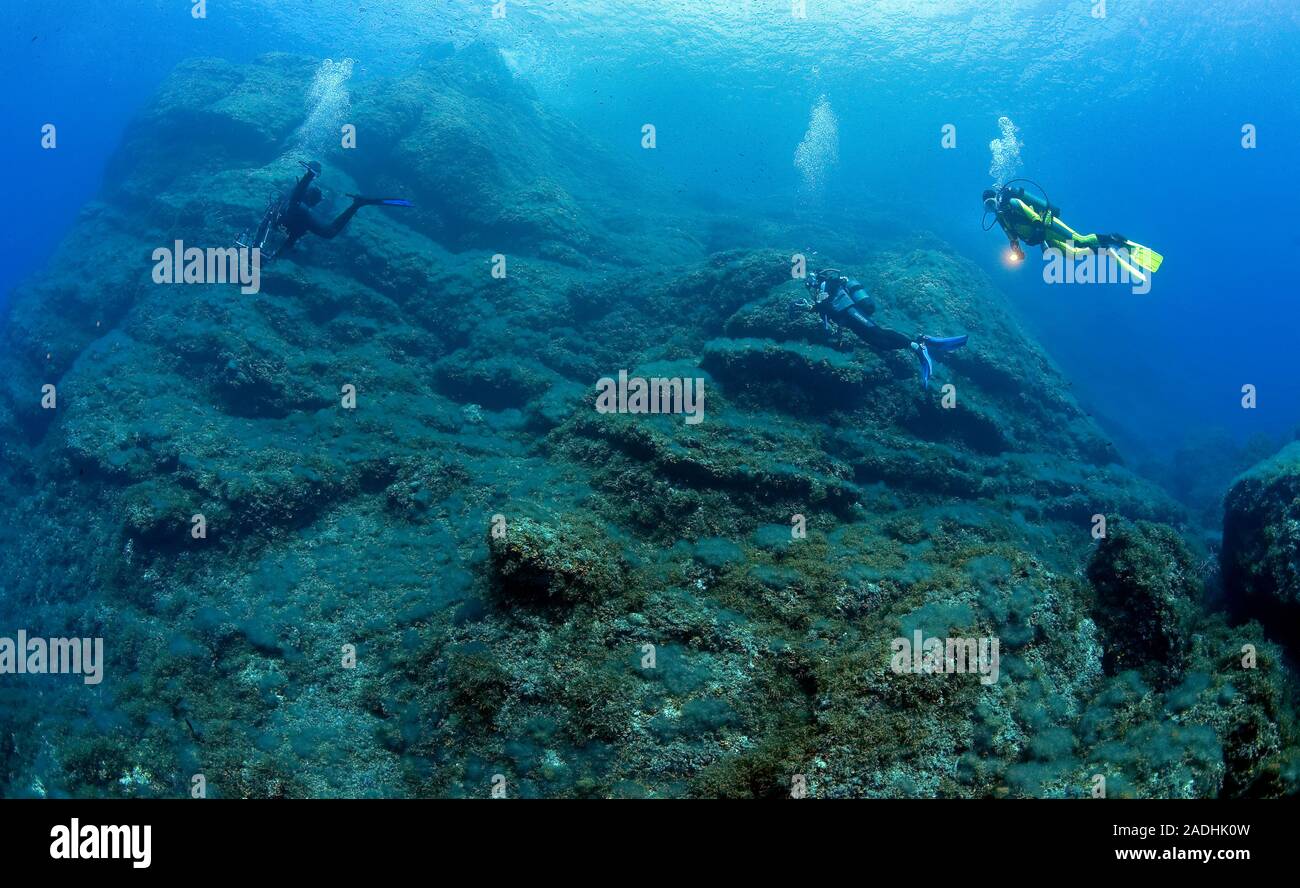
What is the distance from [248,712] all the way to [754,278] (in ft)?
41.4

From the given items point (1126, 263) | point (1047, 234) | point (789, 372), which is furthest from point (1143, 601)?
point (1047, 234)

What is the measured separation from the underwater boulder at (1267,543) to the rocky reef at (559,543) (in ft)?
0.23

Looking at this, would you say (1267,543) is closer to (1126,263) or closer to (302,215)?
(1126,263)

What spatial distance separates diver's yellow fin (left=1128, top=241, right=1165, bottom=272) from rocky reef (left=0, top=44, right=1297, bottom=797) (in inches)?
150

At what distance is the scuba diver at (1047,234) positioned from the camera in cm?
1049

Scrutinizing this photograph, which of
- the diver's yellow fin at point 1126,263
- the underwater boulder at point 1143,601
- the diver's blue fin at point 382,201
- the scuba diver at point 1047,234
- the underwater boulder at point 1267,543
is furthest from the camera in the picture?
the diver's blue fin at point 382,201

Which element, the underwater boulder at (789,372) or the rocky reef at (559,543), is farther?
the underwater boulder at (789,372)

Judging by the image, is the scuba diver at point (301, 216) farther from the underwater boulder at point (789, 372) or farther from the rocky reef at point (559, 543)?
the underwater boulder at point (789, 372)

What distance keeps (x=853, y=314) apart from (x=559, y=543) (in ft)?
26.9

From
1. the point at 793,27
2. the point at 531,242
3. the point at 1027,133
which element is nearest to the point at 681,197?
the point at 531,242

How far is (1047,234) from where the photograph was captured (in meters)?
11.0

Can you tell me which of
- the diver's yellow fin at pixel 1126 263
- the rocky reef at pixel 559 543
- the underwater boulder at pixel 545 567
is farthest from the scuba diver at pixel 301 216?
the diver's yellow fin at pixel 1126 263

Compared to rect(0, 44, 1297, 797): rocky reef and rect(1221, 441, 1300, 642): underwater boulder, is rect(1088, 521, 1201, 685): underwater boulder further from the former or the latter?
rect(1221, 441, 1300, 642): underwater boulder

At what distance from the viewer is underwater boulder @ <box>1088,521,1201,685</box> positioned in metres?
4.98
